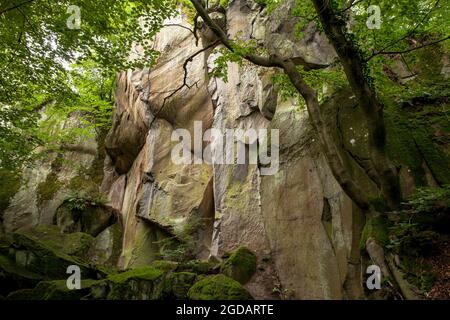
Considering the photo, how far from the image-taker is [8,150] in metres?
9.89

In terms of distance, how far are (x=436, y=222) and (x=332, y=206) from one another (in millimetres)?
3587

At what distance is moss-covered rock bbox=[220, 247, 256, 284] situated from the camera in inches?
408

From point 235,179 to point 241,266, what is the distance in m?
3.78

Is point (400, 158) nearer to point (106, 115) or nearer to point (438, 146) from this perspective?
point (438, 146)

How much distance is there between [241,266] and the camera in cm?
1059

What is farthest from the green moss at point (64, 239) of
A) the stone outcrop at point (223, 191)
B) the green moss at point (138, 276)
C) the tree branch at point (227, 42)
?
the tree branch at point (227, 42)

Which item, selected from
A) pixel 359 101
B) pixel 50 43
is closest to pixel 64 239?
pixel 50 43

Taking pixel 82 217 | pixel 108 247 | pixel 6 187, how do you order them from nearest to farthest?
pixel 108 247
pixel 82 217
pixel 6 187

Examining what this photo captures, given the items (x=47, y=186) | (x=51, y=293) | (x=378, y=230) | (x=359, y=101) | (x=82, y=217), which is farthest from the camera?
(x=47, y=186)

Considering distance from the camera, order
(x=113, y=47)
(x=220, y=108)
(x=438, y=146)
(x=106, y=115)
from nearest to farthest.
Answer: (x=438, y=146) < (x=113, y=47) < (x=220, y=108) < (x=106, y=115)

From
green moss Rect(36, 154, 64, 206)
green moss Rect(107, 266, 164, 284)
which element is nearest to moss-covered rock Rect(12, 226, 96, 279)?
green moss Rect(107, 266, 164, 284)

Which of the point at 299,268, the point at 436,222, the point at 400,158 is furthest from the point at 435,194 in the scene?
the point at 299,268

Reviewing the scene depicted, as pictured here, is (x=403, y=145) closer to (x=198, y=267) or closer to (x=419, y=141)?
(x=419, y=141)

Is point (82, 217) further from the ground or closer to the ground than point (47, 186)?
closer to the ground
